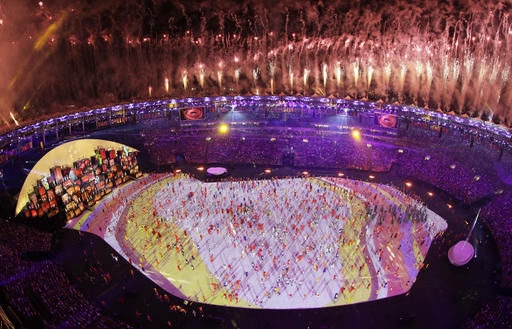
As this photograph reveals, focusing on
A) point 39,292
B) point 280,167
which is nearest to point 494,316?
point 280,167

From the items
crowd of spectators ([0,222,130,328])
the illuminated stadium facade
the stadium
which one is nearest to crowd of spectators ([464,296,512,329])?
the stadium

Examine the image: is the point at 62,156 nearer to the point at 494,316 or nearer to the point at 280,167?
the point at 280,167

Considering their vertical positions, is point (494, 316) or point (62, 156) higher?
point (62, 156)

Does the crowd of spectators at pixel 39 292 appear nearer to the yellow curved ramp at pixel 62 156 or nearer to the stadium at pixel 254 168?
the stadium at pixel 254 168

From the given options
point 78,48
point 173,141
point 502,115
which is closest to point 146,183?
point 173,141

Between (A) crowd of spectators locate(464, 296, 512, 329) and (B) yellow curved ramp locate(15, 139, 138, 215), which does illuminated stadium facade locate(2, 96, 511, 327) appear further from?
(A) crowd of spectators locate(464, 296, 512, 329)
